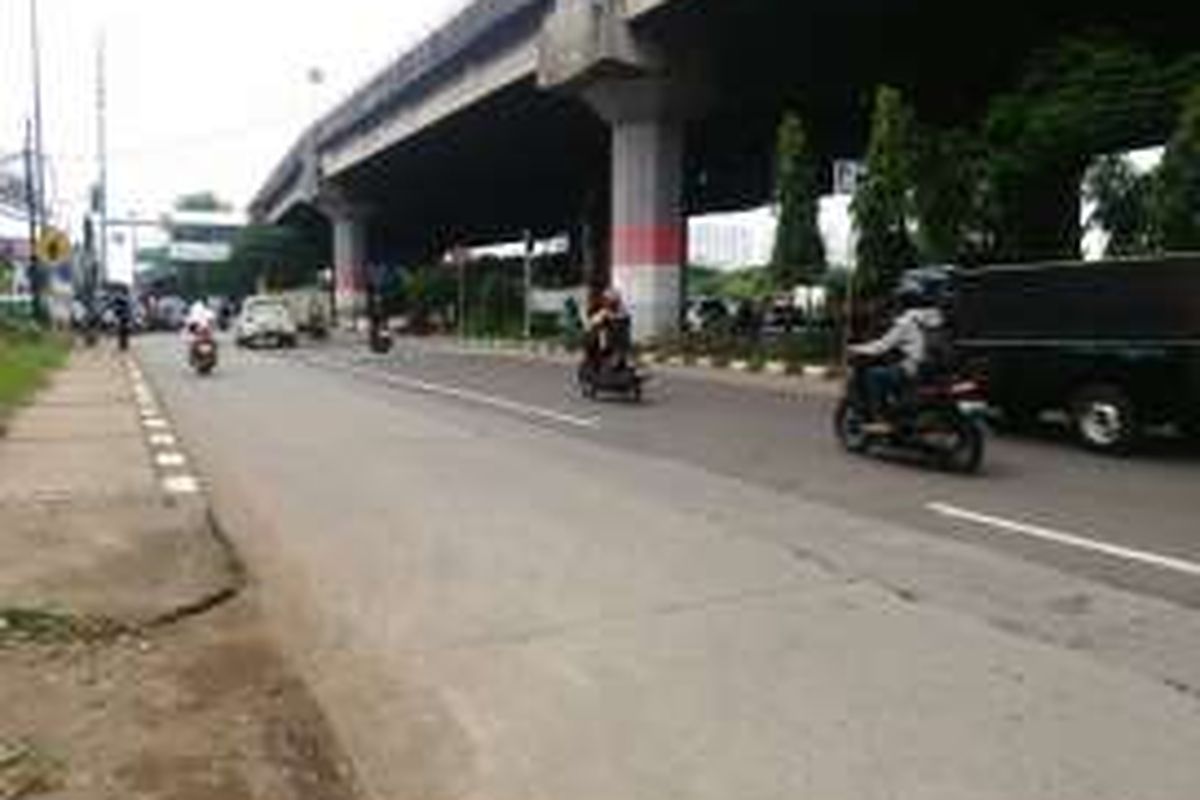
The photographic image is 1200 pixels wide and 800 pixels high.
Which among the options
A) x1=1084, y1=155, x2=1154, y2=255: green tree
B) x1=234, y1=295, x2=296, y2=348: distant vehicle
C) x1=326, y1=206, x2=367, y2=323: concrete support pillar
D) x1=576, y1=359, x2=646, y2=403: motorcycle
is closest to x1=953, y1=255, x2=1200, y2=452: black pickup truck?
x1=576, y1=359, x2=646, y2=403: motorcycle

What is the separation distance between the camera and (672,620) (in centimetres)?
806

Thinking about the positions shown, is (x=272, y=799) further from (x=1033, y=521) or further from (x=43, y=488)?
(x=43, y=488)

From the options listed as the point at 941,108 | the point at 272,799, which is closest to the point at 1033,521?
the point at 272,799

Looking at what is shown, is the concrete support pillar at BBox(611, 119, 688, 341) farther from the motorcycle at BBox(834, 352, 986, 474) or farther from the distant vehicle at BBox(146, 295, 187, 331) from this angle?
the distant vehicle at BBox(146, 295, 187, 331)

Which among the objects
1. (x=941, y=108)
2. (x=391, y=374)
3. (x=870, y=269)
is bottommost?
(x=391, y=374)

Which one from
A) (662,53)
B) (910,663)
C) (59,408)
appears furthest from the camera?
(662,53)

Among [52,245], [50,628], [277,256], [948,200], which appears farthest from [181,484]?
[277,256]

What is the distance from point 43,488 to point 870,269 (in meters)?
21.5

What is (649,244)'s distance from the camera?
141 ft

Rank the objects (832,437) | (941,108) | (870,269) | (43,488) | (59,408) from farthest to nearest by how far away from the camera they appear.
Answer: (941,108)
(870,269)
(59,408)
(832,437)
(43,488)

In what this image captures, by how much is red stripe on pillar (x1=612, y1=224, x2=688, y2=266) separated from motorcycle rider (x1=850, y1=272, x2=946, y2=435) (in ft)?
89.8

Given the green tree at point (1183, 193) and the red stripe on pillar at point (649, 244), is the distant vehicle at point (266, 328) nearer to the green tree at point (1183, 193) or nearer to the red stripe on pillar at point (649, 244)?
the red stripe on pillar at point (649, 244)

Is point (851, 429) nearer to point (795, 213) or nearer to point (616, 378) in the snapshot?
point (616, 378)

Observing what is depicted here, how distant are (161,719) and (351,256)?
79.9 meters
